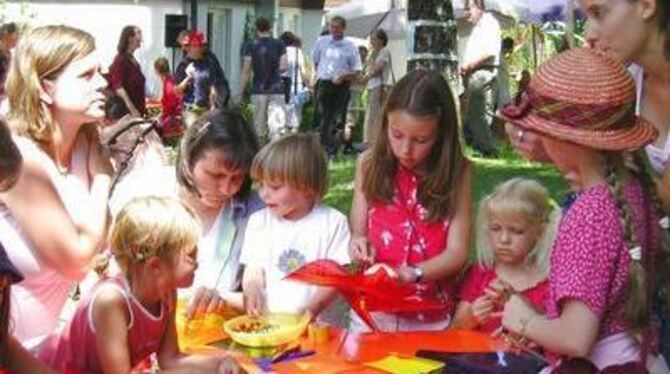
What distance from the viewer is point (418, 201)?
3.23 meters

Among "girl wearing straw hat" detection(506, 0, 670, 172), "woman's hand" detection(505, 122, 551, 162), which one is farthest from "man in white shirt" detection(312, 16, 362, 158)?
"woman's hand" detection(505, 122, 551, 162)

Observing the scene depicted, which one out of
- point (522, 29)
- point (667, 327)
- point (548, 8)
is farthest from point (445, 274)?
point (522, 29)

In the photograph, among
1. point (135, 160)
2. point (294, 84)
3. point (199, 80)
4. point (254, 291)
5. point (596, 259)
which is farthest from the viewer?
point (294, 84)

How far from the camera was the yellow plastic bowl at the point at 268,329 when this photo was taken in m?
2.71

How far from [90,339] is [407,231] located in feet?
3.78

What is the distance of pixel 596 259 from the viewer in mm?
2104

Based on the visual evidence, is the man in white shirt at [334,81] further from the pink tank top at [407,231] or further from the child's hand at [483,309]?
the child's hand at [483,309]

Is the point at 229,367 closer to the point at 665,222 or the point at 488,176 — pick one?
the point at 665,222

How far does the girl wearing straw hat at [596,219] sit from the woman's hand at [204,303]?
3.22 ft

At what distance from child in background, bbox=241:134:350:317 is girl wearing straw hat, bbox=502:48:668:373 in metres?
0.91

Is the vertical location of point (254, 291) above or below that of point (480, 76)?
below

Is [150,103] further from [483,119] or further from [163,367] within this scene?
[163,367]

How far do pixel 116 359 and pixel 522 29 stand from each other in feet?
72.9

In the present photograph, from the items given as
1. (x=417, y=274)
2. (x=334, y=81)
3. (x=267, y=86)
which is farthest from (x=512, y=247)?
(x=334, y=81)
